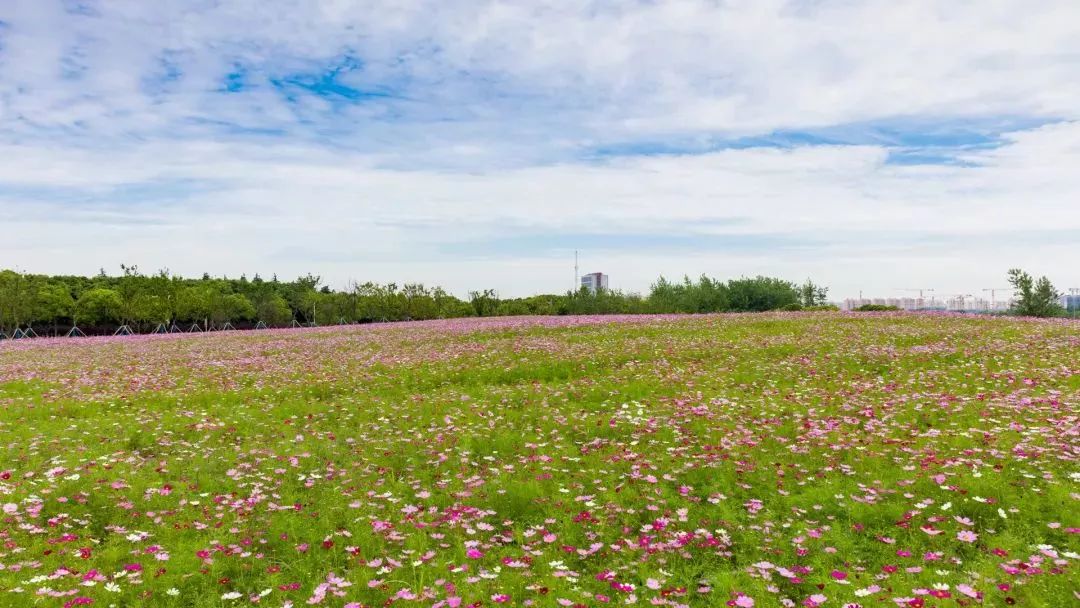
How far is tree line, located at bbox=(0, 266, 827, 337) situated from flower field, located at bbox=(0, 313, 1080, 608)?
176 feet

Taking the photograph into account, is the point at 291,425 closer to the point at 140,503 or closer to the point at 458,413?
the point at 458,413

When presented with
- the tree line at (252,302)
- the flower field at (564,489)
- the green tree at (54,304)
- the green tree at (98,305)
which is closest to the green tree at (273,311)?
the tree line at (252,302)

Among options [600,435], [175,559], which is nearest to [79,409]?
[175,559]

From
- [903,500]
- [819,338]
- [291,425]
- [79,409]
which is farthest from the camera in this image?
[819,338]

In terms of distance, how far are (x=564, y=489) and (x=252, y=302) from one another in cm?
9421

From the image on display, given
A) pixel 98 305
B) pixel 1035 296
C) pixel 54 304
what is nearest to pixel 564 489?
pixel 1035 296

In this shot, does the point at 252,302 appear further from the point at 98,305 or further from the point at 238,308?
the point at 98,305

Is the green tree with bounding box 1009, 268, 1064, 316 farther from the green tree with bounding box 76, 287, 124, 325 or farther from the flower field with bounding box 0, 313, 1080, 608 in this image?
the green tree with bounding box 76, 287, 124, 325

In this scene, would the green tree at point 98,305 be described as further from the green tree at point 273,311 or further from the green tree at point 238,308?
the green tree at point 273,311

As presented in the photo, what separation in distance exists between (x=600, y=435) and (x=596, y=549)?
5.53 meters

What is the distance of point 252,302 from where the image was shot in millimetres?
93500

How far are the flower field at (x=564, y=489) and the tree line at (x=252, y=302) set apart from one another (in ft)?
176

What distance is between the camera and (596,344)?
28.3 meters

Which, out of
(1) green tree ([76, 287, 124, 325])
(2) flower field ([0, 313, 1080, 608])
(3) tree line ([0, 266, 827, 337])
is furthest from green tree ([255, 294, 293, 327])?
(2) flower field ([0, 313, 1080, 608])
